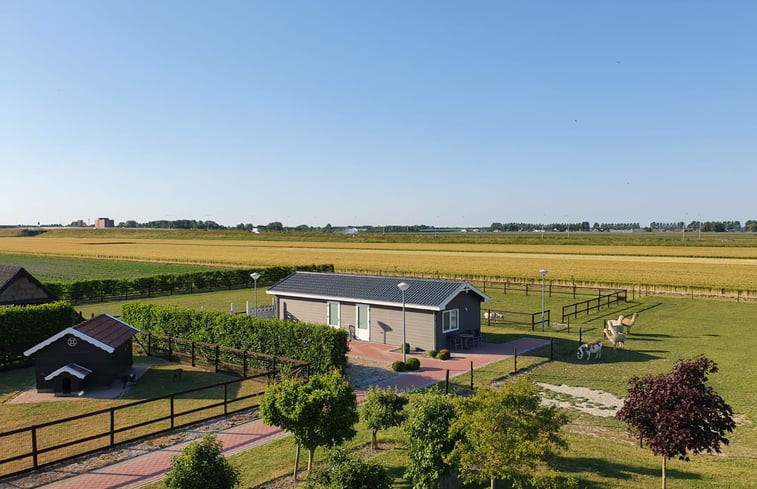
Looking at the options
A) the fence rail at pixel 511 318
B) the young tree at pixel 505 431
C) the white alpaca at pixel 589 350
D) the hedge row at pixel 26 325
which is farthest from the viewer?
the fence rail at pixel 511 318

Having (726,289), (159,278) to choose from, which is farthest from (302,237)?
(726,289)

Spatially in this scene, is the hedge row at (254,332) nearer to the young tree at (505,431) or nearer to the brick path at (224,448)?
the brick path at (224,448)

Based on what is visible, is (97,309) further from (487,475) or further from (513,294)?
(487,475)

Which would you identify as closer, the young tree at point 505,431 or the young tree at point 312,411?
the young tree at point 505,431

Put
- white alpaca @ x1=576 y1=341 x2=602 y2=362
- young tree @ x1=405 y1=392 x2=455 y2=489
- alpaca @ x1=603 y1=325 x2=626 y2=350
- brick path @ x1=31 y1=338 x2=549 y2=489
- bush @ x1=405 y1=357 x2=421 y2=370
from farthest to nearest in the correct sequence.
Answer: alpaca @ x1=603 y1=325 x2=626 y2=350 → white alpaca @ x1=576 y1=341 x2=602 y2=362 → bush @ x1=405 y1=357 x2=421 y2=370 → brick path @ x1=31 y1=338 x2=549 y2=489 → young tree @ x1=405 y1=392 x2=455 y2=489

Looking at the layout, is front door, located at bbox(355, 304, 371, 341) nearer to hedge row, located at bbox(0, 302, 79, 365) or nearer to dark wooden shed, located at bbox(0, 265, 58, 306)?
hedge row, located at bbox(0, 302, 79, 365)

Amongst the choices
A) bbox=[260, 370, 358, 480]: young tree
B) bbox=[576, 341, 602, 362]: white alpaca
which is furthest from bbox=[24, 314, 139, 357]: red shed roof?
bbox=[576, 341, 602, 362]: white alpaca

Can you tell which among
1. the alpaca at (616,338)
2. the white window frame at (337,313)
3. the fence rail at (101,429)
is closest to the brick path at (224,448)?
the fence rail at (101,429)
